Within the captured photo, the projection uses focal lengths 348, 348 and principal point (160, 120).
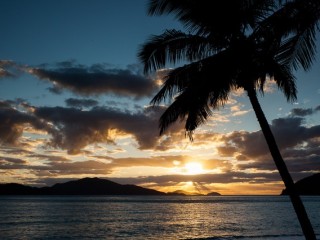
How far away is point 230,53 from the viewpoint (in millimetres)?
8219

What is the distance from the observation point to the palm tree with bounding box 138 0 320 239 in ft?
22.4

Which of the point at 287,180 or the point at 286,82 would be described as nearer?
the point at 287,180

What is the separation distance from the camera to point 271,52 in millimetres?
7254

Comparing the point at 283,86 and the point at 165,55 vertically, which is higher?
the point at 165,55

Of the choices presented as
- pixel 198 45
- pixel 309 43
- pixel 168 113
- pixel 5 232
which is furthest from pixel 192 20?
pixel 5 232

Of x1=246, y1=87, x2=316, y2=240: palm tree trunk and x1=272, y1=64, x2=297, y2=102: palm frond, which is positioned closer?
x1=246, y1=87, x2=316, y2=240: palm tree trunk

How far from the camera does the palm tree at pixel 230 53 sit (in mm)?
6832

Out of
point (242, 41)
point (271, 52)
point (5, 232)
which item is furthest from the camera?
point (5, 232)

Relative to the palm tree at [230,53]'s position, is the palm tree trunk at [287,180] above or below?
below

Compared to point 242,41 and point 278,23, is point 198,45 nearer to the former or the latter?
point 242,41

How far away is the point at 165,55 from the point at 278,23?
141 inches

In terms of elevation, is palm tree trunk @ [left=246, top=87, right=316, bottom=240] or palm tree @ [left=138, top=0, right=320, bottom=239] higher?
palm tree @ [left=138, top=0, right=320, bottom=239]

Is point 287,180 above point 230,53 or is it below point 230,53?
below

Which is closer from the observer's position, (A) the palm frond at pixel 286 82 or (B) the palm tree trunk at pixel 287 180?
(B) the palm tree trunk at pixel 287 180
